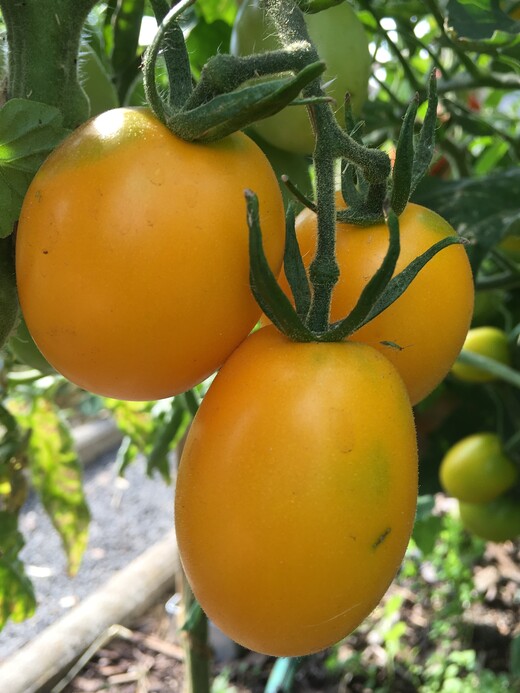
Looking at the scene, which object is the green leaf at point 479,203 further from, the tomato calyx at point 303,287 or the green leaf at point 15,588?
the green leaf at point 15,588

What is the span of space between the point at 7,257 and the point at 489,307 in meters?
0.94

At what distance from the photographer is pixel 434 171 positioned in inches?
44.8

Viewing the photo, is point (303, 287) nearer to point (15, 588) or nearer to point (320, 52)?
point (320, 52)

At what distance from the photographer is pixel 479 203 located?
701 millimetres

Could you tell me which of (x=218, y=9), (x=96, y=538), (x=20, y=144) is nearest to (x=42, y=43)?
(x=20, y=144)

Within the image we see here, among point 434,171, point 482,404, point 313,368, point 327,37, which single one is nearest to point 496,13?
point 327,37

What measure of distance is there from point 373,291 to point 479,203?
0.47 metres

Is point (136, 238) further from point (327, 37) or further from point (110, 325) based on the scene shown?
point (327, 37)

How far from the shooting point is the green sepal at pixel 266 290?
0.26m

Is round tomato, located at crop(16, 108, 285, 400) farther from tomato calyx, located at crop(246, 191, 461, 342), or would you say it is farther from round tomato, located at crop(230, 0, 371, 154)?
round tomato, located at crop(230, 0, 371, 154)

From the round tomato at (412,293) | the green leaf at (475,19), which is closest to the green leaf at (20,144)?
the round tomato at (412,293)

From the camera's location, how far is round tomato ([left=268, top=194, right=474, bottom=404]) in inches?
13.7

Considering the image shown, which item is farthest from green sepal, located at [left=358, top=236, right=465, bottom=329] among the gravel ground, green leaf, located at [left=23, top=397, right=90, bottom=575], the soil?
the gravel ground

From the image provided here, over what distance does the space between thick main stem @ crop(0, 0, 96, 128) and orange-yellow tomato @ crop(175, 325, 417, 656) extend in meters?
0.17
